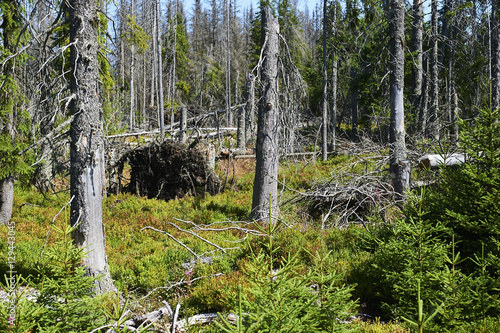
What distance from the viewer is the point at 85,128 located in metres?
5.11

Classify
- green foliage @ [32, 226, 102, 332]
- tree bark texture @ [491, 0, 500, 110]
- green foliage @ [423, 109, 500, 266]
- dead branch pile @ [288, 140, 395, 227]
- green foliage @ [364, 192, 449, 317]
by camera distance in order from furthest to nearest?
tree bark texture @ [491, 0, 500, 110] < dead branch pile @ [288, 140, 395, 227] < green foliage @ [423, 109, 500, 266] < green foliage @ [364, 192, 449, 317] < green foliage @ [32, 226, 102, 332]

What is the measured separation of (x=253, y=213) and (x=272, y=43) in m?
4.25

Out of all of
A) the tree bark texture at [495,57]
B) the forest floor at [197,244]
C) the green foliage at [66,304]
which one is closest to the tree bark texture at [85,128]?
the forest floor at [197,244]

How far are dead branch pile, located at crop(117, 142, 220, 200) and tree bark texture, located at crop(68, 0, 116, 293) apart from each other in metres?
6.74

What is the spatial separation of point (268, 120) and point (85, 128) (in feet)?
14.7

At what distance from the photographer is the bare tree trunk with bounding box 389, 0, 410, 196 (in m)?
7.48

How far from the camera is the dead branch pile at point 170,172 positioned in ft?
39.7

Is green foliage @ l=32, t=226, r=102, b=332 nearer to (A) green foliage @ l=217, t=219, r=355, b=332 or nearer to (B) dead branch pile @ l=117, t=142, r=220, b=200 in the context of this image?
(A) green foliage @ l=217, t=219, r=355, b=332

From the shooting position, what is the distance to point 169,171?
12156 millimetres

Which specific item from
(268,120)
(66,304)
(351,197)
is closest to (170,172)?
(268,120)

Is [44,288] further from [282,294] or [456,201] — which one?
[456,201]

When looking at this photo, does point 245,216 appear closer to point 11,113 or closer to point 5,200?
point 5,200

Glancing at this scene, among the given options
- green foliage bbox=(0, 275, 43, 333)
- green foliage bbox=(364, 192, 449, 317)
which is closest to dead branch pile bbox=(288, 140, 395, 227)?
green foliage bbox=(364, 192, 449, 317)

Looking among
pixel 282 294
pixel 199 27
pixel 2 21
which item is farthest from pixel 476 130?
pixel 199 27
